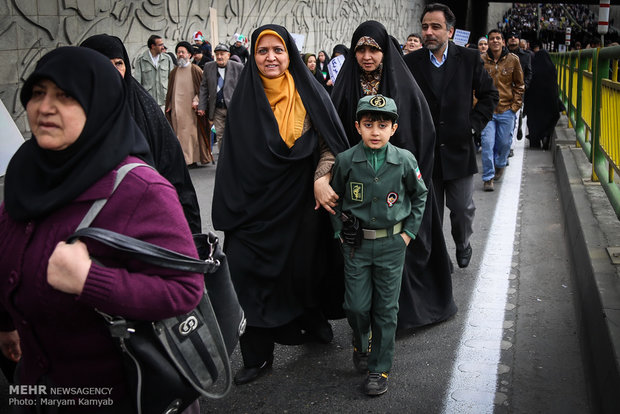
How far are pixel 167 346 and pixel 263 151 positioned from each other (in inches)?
73.3

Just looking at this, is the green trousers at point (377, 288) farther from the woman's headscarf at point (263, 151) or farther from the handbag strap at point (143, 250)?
the handbag strap at point (143, 250)

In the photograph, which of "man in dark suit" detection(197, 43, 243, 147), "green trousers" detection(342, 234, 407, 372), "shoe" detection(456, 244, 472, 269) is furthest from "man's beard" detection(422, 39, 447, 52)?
"man in dark suit" detection(197, 43, 243, 147)

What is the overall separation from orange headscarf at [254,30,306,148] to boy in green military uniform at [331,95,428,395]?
299mm

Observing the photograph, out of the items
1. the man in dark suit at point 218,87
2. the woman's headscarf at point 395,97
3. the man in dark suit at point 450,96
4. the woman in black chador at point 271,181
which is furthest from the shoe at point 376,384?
the man in dark suit at point 218,87

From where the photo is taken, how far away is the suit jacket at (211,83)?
33.8 feet

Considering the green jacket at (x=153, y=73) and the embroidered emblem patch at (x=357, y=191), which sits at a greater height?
the green jacket at (x=153, y=73)

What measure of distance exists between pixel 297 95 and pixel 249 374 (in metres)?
1.47

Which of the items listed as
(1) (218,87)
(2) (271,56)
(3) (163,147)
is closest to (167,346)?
(3) (163,147)

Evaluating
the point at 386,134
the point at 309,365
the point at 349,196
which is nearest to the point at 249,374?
the point at 309,365

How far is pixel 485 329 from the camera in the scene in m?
4.25

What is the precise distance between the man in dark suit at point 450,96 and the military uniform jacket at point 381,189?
1.66 metres

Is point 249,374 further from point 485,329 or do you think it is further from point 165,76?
point 165,76

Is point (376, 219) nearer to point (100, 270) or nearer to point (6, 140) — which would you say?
point (100, 270)

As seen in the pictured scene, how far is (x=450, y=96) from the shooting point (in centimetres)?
507
